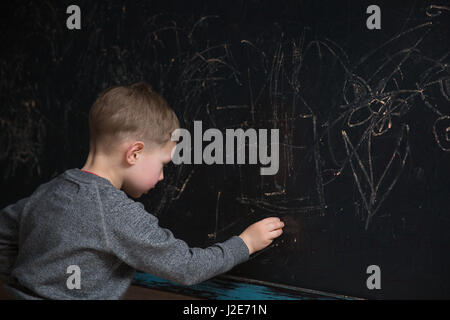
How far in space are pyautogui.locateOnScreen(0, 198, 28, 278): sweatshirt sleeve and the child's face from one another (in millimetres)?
313

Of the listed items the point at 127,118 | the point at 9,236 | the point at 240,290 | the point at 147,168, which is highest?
the point at 127,118

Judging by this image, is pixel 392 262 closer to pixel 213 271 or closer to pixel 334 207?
pixel 334 207

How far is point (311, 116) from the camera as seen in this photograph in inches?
49.8

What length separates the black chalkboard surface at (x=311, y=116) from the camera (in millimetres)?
1130

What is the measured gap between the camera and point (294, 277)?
1317mm

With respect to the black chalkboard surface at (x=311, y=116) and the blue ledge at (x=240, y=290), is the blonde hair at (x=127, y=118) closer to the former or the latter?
the black chalkboard surface at (x=311, y=116)

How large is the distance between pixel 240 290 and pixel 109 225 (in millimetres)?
550

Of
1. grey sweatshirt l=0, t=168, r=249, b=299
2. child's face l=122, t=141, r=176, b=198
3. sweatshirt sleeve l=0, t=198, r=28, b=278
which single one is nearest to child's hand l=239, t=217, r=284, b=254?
Result: grey sweatshirt l=0, t=168, r=249, b=299

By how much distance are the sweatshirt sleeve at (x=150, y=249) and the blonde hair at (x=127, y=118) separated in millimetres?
176

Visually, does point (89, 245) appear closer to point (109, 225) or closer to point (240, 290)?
point (109, 225)

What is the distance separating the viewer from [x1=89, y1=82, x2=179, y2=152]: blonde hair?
43.9 inches

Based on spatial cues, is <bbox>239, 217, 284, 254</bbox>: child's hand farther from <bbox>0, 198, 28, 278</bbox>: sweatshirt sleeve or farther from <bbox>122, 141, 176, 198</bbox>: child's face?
<bbox>0, 198, 28, 278</bbox>: sweatshirt sleeve
